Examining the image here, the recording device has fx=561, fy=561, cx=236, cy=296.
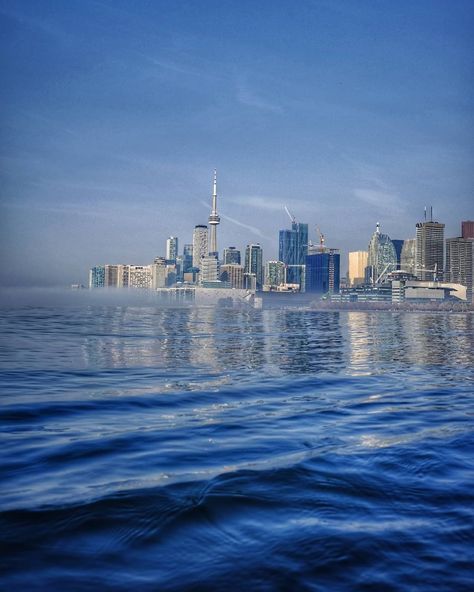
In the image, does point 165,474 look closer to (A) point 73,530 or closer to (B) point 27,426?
(A) point 73,530

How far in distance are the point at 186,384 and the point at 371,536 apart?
1328 centimetres

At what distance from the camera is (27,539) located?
18.0ft

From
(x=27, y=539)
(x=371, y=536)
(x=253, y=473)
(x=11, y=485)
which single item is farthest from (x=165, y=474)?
(x=371, y=536)

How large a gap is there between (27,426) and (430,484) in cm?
780

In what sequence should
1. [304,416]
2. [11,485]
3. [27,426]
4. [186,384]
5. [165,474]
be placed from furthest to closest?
[186,384], [304,416], [27,426], [165,474], [11,485]

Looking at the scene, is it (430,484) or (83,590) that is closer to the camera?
(83,590)

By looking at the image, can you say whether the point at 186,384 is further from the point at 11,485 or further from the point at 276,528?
the point at 276,528

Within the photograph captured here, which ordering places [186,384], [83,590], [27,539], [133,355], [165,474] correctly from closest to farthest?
1. [83,590]
2. [27,539]
3. [165,474]
4. [186,384]
5. [133,355]

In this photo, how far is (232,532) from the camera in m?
5.75

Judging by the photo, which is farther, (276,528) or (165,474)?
(165,474)

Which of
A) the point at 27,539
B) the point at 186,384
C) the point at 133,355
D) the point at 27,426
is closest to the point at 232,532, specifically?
the point at 27,539

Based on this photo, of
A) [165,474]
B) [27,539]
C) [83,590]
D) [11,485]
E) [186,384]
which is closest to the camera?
[83,590]

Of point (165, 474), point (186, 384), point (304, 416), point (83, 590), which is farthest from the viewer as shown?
point (186, 384)

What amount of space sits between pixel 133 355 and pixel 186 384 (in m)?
10.8
